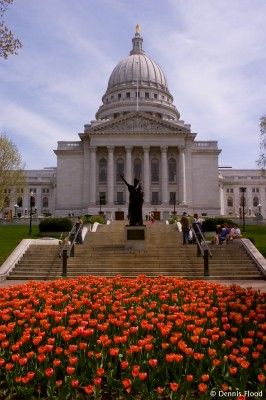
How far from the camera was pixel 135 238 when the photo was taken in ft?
79.4

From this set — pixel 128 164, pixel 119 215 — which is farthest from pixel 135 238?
pixel 128 164

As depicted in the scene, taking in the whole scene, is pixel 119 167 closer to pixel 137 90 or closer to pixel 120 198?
pixel 120 198

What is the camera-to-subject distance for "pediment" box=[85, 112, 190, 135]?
2960 inches

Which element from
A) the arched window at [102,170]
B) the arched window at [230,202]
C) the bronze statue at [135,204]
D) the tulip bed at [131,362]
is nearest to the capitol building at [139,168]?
the arched window at [102,170]

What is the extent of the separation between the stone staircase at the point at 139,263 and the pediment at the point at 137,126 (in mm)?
52553

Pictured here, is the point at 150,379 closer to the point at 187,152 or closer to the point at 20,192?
the point at 20,192

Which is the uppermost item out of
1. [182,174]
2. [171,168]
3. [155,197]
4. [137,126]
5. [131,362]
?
[137,126]

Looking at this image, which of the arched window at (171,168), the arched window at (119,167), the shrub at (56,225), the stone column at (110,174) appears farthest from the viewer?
the arched window at (171,168)

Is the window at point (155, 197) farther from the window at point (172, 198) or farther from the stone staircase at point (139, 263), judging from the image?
the stone staircase at point (139, 263)

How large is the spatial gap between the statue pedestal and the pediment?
52.8 metres

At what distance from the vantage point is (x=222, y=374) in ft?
17.9

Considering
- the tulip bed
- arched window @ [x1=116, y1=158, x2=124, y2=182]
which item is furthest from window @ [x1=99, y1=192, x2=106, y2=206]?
the tulip bed

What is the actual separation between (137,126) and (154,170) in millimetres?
9205

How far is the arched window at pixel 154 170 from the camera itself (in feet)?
254
